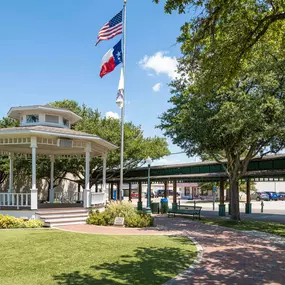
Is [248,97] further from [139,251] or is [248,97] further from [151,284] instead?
[151,284]

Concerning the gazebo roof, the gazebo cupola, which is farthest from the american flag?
the gazebo cupola

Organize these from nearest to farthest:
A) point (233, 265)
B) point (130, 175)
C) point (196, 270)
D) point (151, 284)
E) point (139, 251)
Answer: point (151, 284) → point (196, 270) → point (233, 265) → point (139, 251) → point (130, 175)

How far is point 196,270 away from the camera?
25.3ft

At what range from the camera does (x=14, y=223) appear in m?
14.8

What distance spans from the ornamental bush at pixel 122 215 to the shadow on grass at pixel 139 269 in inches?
226

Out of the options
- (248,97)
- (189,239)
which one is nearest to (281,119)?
(248,97)

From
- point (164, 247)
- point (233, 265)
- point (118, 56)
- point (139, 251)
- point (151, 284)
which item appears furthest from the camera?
point (118, 56)

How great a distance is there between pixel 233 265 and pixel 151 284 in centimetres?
292

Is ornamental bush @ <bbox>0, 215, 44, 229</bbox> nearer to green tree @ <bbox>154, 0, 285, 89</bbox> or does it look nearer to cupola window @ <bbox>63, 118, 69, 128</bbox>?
cupola window @ <bbox>63, 118, 69, 128</bbox>

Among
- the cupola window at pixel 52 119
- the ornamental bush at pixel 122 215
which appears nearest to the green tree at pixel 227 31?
the ornamental bush at pixel 122 215

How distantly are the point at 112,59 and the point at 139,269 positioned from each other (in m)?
14.7

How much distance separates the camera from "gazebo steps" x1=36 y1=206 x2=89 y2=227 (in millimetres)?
15495

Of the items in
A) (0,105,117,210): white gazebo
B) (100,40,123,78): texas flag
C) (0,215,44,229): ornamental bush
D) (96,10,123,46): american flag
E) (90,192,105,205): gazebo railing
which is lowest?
(0,215,44,229): ornamental bush

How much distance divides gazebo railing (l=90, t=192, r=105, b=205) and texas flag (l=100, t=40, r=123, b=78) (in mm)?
7362
